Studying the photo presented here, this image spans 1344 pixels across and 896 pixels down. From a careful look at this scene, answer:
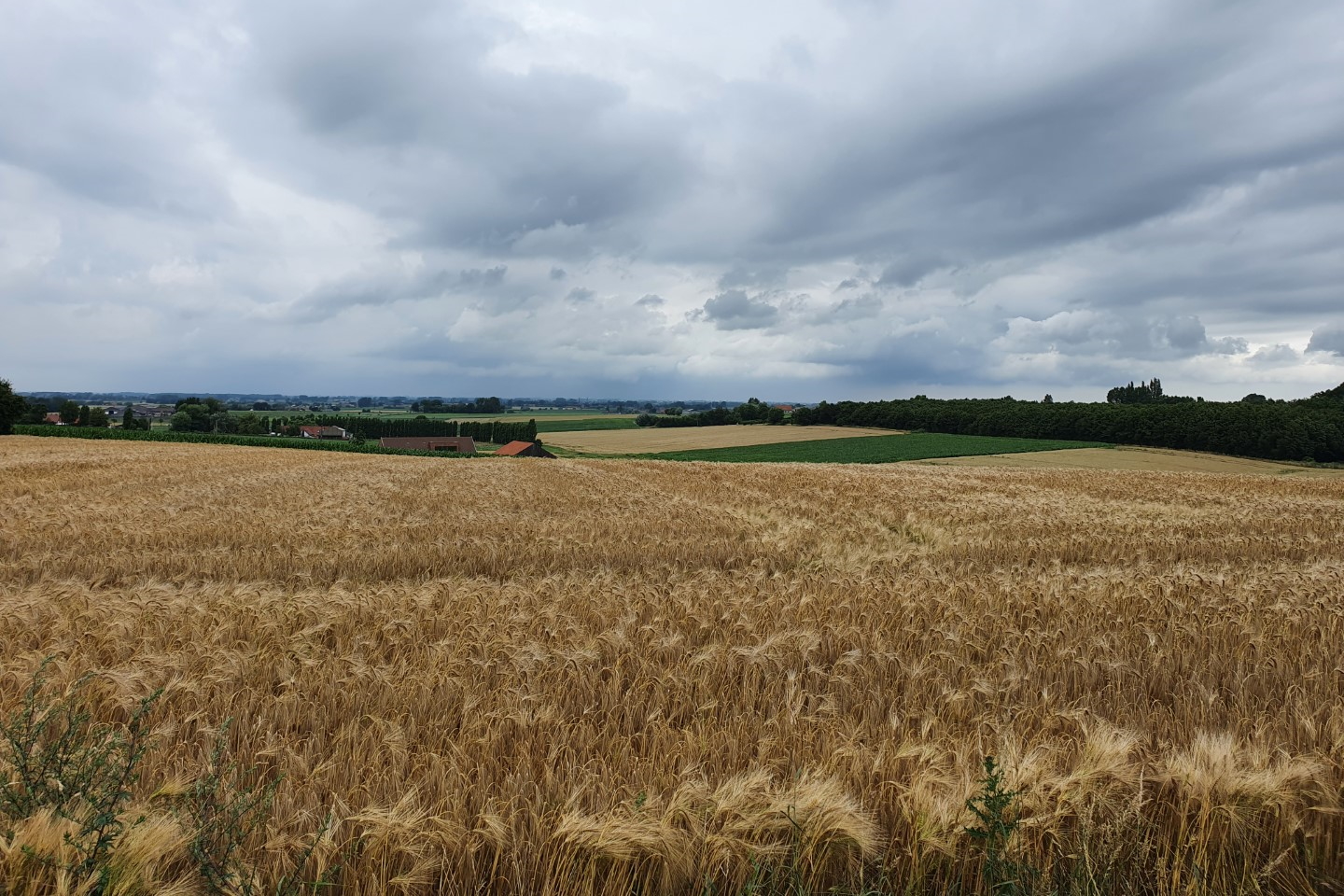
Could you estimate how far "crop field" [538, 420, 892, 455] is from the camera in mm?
76625

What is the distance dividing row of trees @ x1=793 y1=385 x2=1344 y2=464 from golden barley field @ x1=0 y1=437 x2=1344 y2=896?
79516 millimetres

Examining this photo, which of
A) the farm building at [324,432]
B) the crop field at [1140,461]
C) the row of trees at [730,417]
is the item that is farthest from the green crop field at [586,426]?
the crop field at [1140,461]

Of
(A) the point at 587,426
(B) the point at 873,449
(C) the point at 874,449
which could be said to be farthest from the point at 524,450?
(A) the point at 587,426

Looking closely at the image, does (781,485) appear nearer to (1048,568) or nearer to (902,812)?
(1048,568)

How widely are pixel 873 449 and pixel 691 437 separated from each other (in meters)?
29.0

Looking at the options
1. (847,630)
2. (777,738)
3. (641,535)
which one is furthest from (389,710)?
(641,535)

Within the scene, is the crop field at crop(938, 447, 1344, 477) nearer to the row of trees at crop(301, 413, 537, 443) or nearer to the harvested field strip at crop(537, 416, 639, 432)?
the harvested field strip at crop(537, 416, 639, 432)

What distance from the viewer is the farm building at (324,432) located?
11269cm

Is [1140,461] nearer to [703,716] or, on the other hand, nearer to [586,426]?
[703,716]

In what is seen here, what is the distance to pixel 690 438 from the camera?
285 feet

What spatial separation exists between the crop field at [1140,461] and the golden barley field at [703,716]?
171ft

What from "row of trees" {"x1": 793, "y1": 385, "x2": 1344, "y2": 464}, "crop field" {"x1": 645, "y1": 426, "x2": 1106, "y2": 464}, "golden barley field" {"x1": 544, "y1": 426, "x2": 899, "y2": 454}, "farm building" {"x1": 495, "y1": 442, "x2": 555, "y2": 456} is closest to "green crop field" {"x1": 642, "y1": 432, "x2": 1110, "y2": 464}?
"crop field" {"x1": 645, "y1": 426, "x2": 1106, "y2": 464}

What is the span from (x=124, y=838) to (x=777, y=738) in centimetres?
259

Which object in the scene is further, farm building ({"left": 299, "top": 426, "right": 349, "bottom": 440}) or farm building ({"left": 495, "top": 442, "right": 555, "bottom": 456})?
farm building ({"left": 299, "top": 426, "right": 349, "bottom": 440})
